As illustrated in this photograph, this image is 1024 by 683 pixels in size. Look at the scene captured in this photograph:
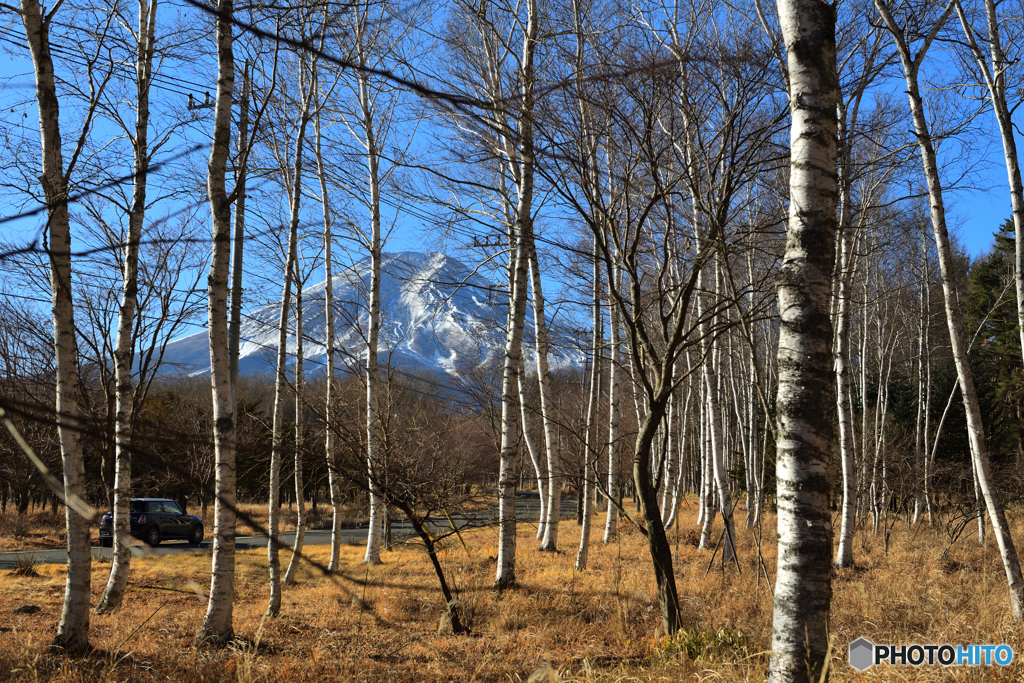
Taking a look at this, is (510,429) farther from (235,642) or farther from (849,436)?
(849,436)

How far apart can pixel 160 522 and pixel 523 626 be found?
1504cm

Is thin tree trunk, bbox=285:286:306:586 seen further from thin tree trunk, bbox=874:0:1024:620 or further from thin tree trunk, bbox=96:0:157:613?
thin tree trunk, bbox=874:0:1024:620

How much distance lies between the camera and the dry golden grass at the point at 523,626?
14.5ft

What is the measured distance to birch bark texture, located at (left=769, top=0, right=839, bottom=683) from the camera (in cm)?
275

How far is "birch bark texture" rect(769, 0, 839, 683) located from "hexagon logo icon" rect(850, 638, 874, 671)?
1.94 m

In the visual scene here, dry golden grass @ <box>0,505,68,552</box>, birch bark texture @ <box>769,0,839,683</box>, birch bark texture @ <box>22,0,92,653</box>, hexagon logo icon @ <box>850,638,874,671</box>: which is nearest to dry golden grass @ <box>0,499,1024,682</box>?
hexagon logo icon @ <box>850,638,874,671</box>

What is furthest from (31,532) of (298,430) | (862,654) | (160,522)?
(862,654)

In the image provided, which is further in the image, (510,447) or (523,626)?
(510,447)

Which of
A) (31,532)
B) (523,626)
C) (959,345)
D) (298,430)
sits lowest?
(31,532)

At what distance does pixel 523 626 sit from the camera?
6.42 meters

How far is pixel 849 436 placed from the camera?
10133 mm

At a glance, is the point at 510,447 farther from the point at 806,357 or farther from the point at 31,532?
the point at 31,532

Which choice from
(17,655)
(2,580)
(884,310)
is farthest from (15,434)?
(884,310)

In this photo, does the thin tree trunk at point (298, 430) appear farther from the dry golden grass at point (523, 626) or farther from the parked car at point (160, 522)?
the parked car at point (160, 522)
